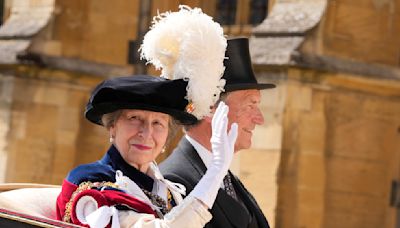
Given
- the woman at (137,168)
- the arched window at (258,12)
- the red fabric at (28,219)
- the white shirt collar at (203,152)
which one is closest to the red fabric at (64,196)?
the woman at (137,168)

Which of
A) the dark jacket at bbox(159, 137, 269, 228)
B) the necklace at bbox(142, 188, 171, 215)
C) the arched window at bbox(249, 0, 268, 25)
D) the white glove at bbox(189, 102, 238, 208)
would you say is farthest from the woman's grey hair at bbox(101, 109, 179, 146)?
the arched window at bbox(249, 0, 268, 25)

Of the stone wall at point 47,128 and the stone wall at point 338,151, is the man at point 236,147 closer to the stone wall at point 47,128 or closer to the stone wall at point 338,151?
the stone wall at point 338,151

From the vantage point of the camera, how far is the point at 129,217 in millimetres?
5152

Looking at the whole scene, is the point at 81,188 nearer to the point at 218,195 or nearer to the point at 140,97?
the point at 140,97

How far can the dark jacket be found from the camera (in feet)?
20.8

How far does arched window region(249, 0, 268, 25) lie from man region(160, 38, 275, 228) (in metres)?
6.95

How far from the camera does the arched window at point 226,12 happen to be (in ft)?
→ 45.8

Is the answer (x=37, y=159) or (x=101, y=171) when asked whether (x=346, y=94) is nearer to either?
(x=37, y=159)

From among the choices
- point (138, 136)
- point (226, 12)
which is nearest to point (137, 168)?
point (138, 136)

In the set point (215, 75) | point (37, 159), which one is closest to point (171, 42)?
point (215, 75)

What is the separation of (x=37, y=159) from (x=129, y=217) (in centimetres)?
899

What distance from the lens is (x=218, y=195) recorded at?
636cm

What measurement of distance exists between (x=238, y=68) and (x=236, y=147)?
1.38 feet

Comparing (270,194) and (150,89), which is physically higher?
(150,89)
